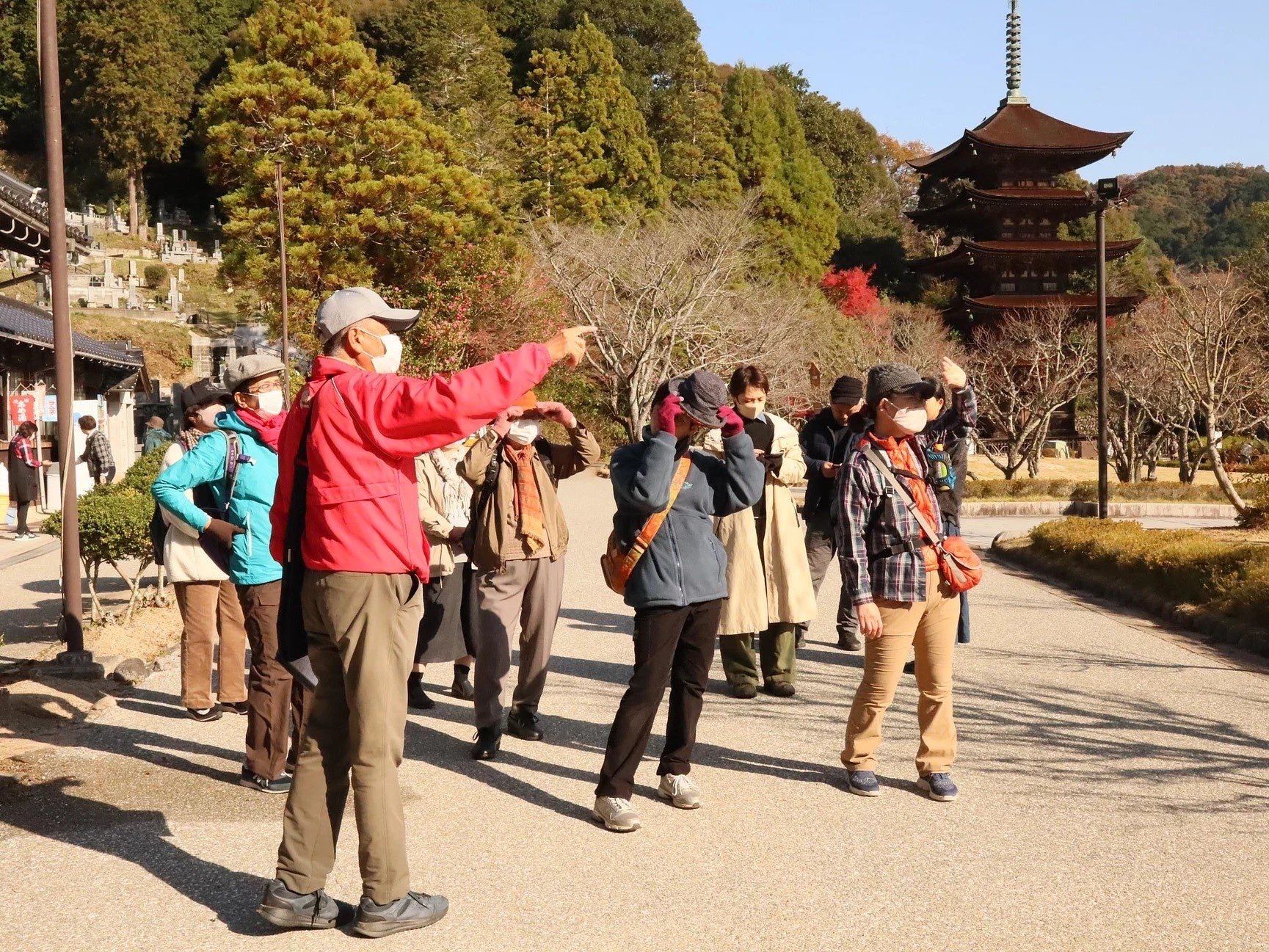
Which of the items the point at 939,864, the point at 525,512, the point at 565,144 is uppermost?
the point at 565,144

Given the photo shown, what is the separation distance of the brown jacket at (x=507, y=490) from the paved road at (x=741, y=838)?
3.03 feet

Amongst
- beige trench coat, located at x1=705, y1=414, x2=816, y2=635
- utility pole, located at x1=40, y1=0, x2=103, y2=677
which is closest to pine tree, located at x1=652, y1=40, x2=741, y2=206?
utility pole, located at x1=40, y1=0, x2=103, y2=677

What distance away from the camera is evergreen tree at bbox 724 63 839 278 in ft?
Result: 156

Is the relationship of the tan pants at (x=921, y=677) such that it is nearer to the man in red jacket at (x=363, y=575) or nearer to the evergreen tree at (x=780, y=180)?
the man in red jacket at (x=363, y=575)

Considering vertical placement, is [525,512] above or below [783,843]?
above

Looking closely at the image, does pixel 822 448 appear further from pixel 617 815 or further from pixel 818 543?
pixel 617 815

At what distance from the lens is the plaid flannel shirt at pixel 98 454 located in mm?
17594

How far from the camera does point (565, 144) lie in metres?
40.8

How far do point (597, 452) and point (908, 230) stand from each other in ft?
183

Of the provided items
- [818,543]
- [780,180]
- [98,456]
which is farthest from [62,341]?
[780,180]

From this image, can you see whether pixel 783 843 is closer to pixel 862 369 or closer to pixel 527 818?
pixel 527 818

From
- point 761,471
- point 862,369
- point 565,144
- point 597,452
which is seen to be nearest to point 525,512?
point 597,452

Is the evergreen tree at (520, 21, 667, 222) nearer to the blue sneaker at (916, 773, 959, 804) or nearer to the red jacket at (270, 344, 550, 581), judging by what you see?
the blue sneaker at (916, 773, 959, 804)

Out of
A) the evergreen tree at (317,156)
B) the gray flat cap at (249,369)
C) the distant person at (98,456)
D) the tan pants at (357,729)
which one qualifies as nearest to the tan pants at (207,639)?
the gray flat cap at (249,369)
